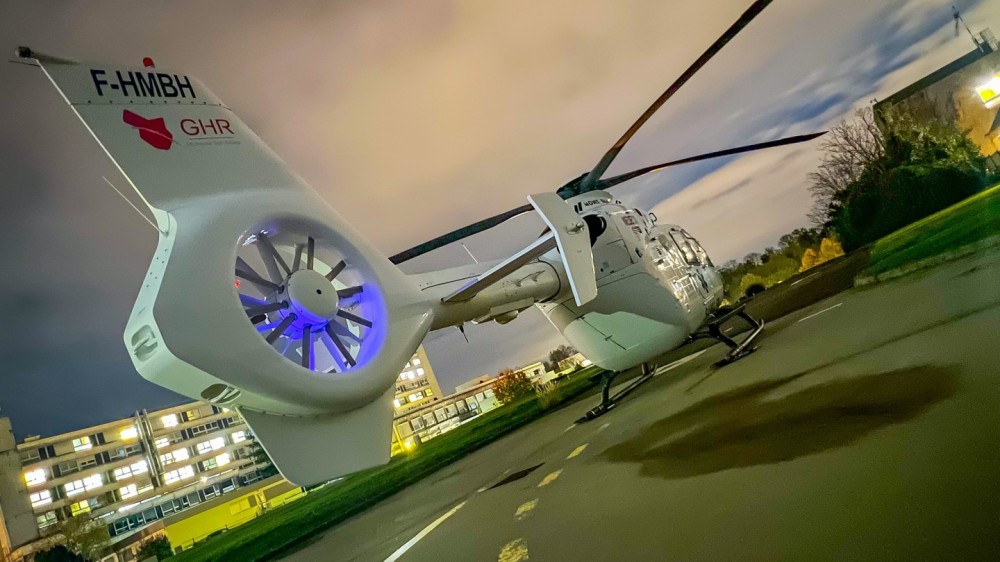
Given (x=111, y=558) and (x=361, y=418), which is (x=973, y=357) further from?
(x=111, y=558)

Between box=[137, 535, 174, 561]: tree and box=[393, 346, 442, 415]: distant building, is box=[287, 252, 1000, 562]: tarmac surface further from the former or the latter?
box=[393, 346, 442, 415]: distant building

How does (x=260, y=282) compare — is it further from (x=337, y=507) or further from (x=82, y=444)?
(x=82, y=444)

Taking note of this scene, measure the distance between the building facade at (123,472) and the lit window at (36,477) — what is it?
2 centimetres

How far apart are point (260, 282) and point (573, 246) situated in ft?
8.51

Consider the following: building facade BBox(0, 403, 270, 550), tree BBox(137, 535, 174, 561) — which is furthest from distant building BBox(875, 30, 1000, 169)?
tree BBox(137, 535, 174, 561)

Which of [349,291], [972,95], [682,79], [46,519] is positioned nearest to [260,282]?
[349,291]

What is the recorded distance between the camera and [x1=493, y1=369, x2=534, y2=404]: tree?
23392 mm

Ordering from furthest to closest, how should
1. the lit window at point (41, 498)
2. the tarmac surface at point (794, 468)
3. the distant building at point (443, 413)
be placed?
1. the distant building at point (443, 413)
2. the lit window at point (41, 498)
3. the tarmac surface at point (794, 468)

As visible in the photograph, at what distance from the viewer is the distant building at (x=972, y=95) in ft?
21.4

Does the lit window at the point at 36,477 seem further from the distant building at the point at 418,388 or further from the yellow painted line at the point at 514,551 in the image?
the distant building at the point at 418,388

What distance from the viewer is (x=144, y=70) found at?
357 centimetres

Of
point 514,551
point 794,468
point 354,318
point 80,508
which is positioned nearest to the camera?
point 794,468

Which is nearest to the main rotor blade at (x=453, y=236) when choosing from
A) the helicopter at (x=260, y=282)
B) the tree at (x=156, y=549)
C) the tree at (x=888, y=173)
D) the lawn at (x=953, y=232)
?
the helicopter at (x=260, y=282)

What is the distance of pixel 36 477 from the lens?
12.4 meters
